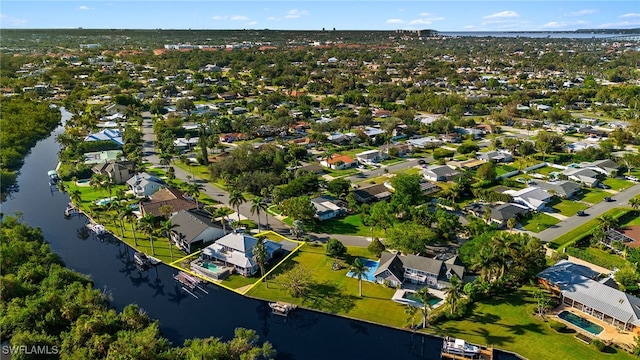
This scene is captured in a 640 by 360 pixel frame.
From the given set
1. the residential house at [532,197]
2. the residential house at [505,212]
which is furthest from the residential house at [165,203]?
the residential house at [532,197]

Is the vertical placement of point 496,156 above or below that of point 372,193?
above

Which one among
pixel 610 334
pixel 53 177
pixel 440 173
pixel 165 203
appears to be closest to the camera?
pixel 610 334

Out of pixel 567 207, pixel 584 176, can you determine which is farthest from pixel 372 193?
pixel 584 176

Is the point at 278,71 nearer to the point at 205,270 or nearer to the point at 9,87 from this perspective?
the point at 9,87

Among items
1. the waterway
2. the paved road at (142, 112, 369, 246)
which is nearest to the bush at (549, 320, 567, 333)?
the waterway

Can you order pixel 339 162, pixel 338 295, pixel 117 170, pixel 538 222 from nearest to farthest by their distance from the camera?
pixel 338 295, pixel 538 222, pixel 117 170, pixel 339 162

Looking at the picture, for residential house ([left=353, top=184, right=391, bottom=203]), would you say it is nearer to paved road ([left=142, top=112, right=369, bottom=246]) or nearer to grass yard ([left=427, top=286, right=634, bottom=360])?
paved road ([left=142, top=112, right=369, bottom=246])

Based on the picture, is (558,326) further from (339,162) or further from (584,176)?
(339,162)

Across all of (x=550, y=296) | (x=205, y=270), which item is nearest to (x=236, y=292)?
(x=205, y=270)
